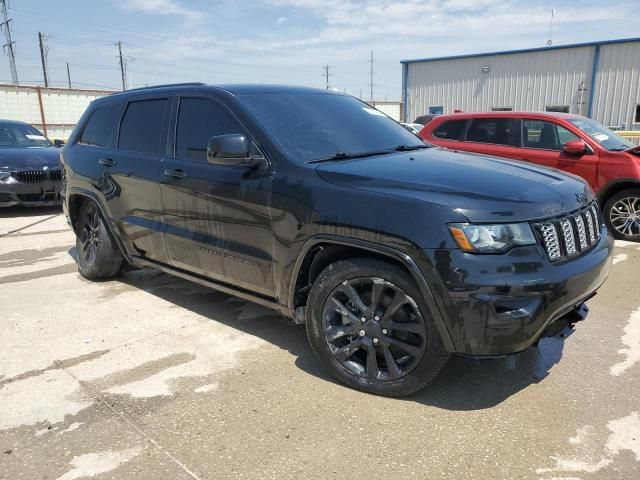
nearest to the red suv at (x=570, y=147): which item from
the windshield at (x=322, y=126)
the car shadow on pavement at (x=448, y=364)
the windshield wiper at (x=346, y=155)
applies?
the windshield at (x=322, y=126)

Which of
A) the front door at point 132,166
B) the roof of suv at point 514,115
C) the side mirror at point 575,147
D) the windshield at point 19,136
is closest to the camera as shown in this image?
A: the front door at point 132,166

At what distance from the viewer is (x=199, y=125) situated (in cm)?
386

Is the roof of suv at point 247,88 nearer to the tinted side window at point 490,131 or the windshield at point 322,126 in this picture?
the windshield at point 322,126

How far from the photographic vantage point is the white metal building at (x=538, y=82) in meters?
20.7

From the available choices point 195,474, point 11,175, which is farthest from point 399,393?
point 11,175

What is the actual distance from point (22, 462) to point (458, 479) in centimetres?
203

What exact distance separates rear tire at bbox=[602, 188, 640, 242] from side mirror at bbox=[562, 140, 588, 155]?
2.42ft

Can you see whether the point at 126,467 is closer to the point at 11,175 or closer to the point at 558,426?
the point at 558,426

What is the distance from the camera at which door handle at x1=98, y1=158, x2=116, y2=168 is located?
4602 mm

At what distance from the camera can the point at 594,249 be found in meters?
3.04

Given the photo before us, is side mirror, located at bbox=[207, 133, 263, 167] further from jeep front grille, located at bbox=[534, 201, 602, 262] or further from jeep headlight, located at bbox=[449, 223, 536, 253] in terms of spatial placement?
jeep front grille, located at bbox=[534, 201, 602, 262]

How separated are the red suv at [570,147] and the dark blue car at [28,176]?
660 centimetres

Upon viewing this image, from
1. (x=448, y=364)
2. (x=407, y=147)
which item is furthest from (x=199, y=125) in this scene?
(x=448, y=364)

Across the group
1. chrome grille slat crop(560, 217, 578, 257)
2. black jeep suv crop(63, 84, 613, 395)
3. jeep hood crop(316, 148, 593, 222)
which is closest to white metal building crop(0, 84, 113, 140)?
black jeep suv crop(63, 84, 613, 395)
